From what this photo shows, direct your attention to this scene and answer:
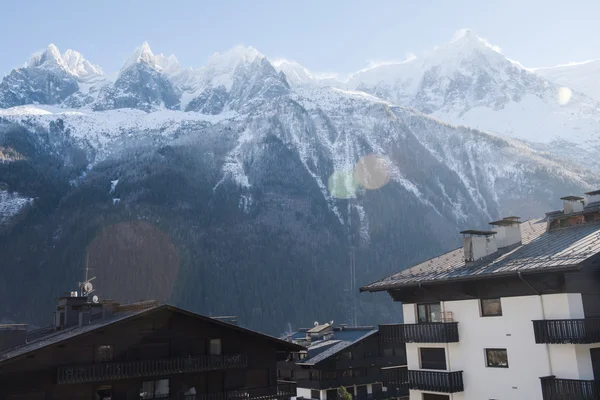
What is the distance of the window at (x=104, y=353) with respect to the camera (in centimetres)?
2631

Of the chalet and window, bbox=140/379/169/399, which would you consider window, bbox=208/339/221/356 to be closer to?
the chalet

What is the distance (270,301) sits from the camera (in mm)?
134750

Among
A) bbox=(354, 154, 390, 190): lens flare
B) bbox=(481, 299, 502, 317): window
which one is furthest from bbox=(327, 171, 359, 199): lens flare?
bbox=(481, 299, 502, 317): window

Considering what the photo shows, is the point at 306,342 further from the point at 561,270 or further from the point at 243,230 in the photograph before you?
the point at 243,230

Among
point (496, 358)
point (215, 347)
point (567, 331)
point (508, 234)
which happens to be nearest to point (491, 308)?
point (496, 358)

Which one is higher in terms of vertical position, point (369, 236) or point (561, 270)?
point (369, 236)

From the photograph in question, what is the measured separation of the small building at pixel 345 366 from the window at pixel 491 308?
26.1 m

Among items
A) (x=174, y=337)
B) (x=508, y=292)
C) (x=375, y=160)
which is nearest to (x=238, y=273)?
(x=375, y=160)

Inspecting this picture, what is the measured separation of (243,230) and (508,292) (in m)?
131

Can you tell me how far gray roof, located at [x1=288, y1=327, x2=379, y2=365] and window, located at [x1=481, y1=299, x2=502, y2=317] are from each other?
2749 centimetres

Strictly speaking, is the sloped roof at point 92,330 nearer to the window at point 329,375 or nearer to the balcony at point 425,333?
the balcony at point 425,333

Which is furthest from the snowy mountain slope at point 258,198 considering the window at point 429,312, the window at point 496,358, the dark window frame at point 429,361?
the window at point 496,358

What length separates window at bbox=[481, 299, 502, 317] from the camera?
22.6 metres

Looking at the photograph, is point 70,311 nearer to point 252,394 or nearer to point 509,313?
point 252,394
